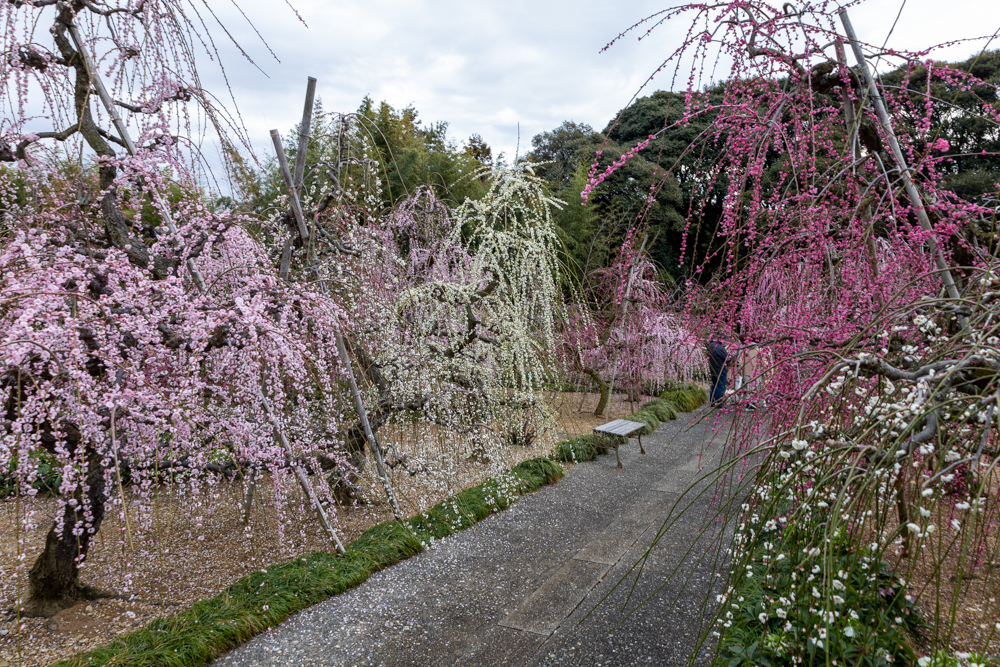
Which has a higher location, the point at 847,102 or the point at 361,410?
the point at 847,102

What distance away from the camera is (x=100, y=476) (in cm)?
284

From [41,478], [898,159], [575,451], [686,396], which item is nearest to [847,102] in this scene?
[898,159]

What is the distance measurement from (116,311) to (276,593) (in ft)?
5.40

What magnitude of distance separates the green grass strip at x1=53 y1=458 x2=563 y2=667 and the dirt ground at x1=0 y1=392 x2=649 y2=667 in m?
0.13

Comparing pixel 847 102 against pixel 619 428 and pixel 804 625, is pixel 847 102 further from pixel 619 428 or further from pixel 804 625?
pixel 619 428

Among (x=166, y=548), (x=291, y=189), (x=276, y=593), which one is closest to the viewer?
(x=276, y=593)

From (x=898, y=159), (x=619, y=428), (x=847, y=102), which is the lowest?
(x=619, y=428)

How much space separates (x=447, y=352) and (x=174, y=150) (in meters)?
2.45

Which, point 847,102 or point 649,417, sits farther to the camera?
point 649,417

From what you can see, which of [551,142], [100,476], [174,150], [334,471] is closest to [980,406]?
[174,150]

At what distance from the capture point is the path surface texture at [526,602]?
2.65 meters

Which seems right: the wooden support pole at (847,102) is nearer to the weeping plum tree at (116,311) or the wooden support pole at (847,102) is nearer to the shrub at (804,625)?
the shrub at (804,625)

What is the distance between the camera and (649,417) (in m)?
7.66

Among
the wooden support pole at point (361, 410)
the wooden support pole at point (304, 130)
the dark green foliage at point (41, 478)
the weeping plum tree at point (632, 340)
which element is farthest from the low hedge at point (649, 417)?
the dark green foliage at point (41, 478)
